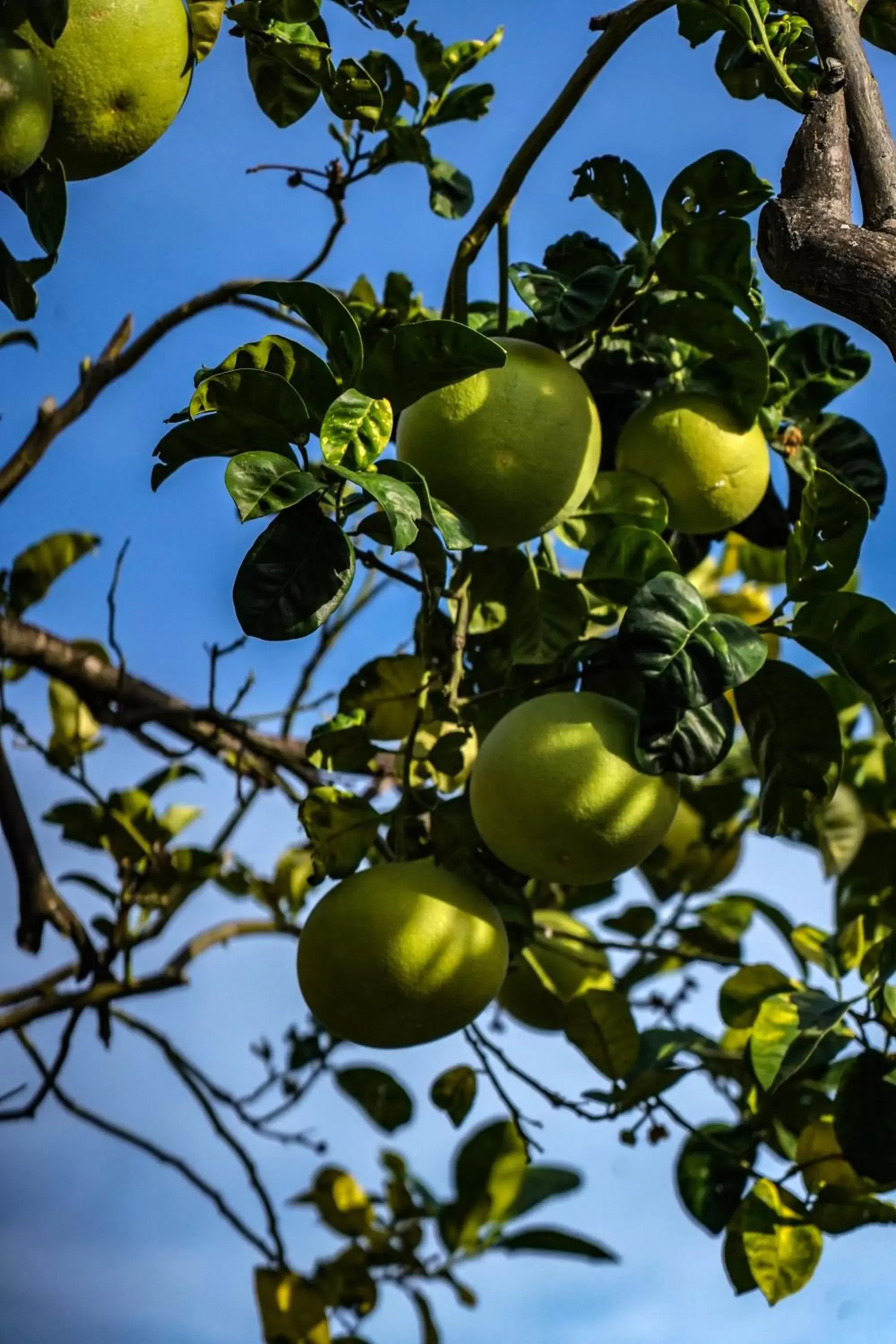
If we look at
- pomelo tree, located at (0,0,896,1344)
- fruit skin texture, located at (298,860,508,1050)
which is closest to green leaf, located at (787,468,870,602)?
pomelo tree, located at (0,0,896,1344)

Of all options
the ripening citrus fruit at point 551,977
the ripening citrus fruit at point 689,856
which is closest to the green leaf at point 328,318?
→ the ripening citrus fruit at point 551,977

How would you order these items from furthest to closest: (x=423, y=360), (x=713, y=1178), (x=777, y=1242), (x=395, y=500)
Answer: (x=713, y=1178) → (x=777, y=1242) → (x=423, y=360) → (x=395, y=500)

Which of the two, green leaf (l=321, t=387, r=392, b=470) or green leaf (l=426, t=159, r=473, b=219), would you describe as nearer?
green leaf (l=321, t=387, r=392, b=470)

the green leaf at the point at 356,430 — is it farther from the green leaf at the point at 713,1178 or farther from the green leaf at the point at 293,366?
the green leaf at the point at 713,1178

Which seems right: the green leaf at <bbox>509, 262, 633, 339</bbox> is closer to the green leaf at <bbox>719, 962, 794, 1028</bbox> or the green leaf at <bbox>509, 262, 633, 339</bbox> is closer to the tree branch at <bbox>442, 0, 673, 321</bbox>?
the tree branch at <bbox>442, 0, 673, 321</bbox>

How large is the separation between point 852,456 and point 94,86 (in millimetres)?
885

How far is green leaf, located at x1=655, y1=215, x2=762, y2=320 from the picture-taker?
1195 mm

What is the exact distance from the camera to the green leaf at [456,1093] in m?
1.57

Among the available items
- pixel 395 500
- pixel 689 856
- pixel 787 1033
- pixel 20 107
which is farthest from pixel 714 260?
pixel 689 856

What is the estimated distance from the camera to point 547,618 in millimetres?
1278

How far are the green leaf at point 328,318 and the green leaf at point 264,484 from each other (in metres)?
0.14

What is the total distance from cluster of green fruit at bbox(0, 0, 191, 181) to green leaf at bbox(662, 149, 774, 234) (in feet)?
1.62

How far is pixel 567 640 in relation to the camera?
4.17ft

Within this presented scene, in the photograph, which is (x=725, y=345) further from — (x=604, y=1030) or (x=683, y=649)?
(x=604, y=1030)
